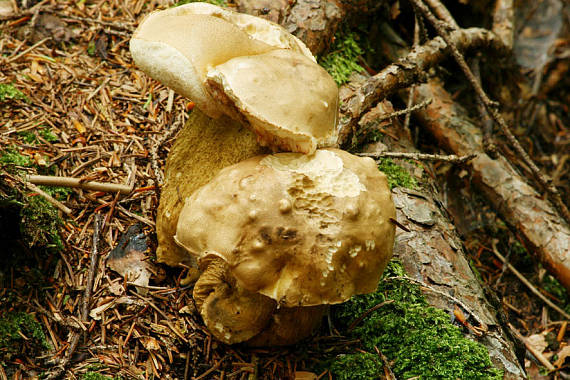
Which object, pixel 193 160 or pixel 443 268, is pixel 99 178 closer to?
pixel 193 160

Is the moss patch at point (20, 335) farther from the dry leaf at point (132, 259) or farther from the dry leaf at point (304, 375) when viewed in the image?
the dry leaf at point (304, 375)

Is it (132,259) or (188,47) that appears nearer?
(188,47)

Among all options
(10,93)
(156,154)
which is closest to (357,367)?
(156,154)

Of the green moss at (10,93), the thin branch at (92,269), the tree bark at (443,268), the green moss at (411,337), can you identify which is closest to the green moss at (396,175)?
the tree bark at (443,268)

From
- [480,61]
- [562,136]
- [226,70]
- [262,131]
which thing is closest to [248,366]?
[262,131]

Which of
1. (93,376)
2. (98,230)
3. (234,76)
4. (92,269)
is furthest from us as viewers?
(98,230)

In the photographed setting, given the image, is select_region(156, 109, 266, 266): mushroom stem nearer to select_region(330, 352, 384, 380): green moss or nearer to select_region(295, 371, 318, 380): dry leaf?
select_region(295, 371, 318, 380): dry leaf

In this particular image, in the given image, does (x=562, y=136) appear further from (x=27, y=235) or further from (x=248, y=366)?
(x=27, y=235)
